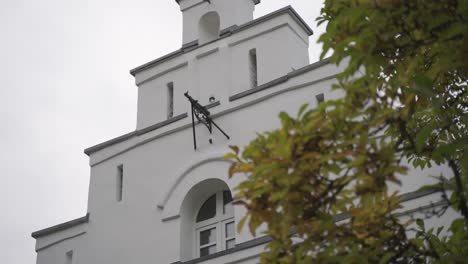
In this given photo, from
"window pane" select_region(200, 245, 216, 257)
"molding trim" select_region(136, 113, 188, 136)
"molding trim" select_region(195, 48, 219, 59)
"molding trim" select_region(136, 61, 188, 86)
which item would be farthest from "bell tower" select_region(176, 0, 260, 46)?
"window pane" select_region(200, 245, 216, 257)

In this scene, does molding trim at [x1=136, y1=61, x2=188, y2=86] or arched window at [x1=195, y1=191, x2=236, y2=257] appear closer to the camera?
arched window at [x1=195, y1=191, x2=236, y2=257]

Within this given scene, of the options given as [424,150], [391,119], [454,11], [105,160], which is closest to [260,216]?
[391,119]

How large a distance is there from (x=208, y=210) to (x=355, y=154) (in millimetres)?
9403

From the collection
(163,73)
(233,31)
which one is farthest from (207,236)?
(233,31)

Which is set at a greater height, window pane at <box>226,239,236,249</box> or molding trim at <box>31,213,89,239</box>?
molding trim at <box>31,213,89,239</box>

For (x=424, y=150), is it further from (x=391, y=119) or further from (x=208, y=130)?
(x=208, y=130)

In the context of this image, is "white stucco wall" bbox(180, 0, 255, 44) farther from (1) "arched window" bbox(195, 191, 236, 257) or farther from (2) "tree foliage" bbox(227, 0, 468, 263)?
(2) "tree foliage" bbox(227, 0, 468, 263)

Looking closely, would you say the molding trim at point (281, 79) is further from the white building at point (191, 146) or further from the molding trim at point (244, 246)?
the molding trim at point (244, 246)

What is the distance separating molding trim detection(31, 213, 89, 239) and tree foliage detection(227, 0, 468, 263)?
993 cm

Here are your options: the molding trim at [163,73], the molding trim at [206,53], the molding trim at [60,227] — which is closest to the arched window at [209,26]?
the molding trim at [206,53]

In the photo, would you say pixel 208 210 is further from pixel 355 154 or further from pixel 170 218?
pixel 355 154

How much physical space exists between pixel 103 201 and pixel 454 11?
10.5m

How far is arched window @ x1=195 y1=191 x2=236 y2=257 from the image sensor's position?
13820 mm

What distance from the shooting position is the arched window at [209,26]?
1614 centimetres
